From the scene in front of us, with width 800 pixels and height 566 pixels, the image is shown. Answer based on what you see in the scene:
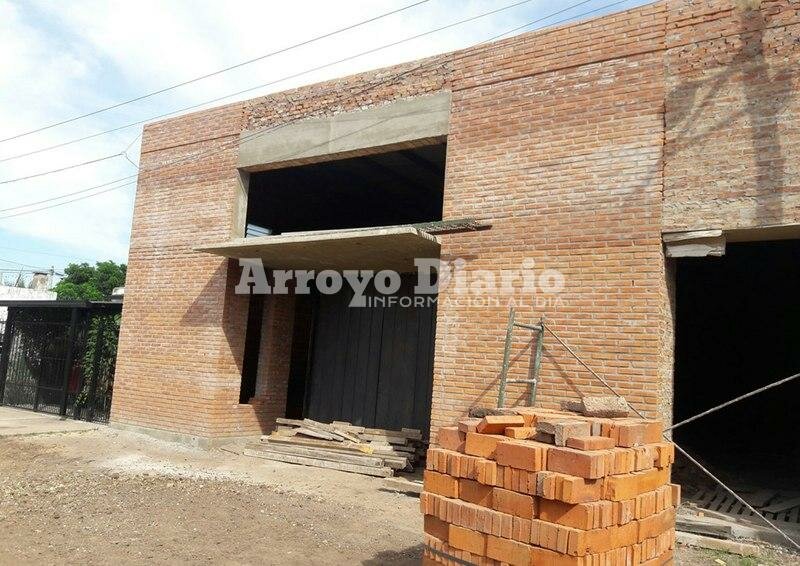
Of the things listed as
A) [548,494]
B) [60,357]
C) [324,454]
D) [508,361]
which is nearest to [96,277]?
[60,357]

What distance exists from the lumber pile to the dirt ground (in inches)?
10.5

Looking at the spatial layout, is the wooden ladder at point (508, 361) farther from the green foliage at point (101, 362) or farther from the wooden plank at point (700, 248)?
the green foliage at point (101, 362)

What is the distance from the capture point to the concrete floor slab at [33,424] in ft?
36.6

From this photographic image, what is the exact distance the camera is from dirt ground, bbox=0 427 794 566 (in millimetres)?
5324

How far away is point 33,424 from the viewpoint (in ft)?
39.6

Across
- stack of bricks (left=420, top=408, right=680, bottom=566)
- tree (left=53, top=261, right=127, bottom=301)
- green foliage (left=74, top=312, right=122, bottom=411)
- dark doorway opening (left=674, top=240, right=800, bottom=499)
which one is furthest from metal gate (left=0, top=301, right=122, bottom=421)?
tree (left=53, top=261, right=127, bottom=301)

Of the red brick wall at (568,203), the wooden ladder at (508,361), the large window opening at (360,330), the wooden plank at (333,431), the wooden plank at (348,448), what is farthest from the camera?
the large window opening at (360,330)

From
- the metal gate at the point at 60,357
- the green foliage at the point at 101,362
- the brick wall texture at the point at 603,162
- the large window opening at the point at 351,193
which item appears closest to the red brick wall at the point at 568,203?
the brick wall texture at the point at 603,162

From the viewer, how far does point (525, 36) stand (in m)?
8.00

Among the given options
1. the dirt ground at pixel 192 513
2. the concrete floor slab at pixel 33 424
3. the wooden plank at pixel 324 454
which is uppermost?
the wooden plank at pixel 324 454

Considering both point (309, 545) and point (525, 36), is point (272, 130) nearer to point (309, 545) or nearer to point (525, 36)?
point (525, 36)

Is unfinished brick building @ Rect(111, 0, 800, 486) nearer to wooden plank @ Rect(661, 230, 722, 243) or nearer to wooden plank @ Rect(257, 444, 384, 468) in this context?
wooden plank @ Rect(661, 230, 722, 243)

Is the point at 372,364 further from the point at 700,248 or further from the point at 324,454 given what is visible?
the point at 700,248

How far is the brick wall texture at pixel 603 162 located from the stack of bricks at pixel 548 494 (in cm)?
278
